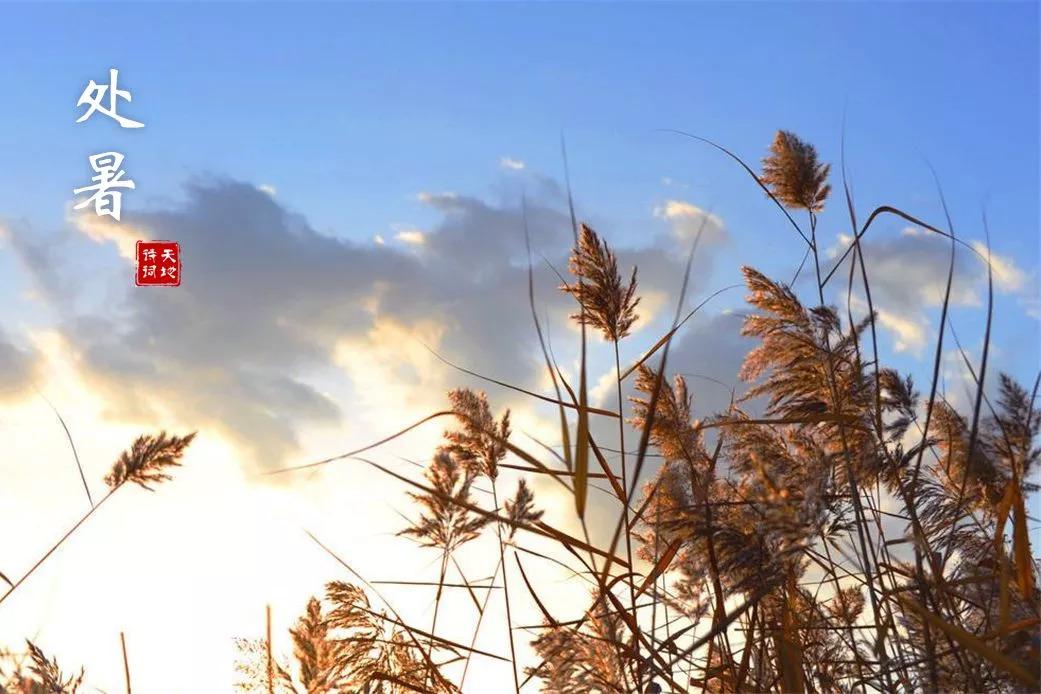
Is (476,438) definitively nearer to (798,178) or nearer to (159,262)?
(798,178)

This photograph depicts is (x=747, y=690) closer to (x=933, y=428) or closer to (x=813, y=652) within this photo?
(x=813, y=652)

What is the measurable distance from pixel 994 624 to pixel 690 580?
3.57 ft

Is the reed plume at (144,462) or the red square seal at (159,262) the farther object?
the red square seal at (159,262)

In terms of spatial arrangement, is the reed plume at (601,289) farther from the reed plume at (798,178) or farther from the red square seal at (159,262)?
the red square seal at (159,262)

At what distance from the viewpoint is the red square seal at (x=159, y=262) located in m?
9.03

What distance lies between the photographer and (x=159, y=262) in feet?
30.1

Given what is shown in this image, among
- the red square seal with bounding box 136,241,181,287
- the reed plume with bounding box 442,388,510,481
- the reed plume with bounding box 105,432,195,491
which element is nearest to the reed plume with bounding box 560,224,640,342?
the reed plume with bounding box 442,388,510,481

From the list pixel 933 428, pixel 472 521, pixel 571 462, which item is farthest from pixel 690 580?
pixel 933 428

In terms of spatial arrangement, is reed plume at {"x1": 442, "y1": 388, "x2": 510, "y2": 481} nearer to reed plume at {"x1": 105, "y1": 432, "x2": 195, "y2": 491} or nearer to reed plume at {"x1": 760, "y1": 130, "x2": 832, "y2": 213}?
reed plume at {"x1": 105, "y1": 432, "x2": 195, "y2": 491}

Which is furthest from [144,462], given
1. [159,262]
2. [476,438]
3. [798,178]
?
[159,262]

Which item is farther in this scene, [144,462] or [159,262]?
[159,262]

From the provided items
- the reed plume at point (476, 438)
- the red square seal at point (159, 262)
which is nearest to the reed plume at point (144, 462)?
the reed plume at point (476, 438)

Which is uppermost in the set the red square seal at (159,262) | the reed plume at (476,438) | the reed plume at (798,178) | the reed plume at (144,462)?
the red square seal at (159,262)

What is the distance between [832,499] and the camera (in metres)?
2.48
